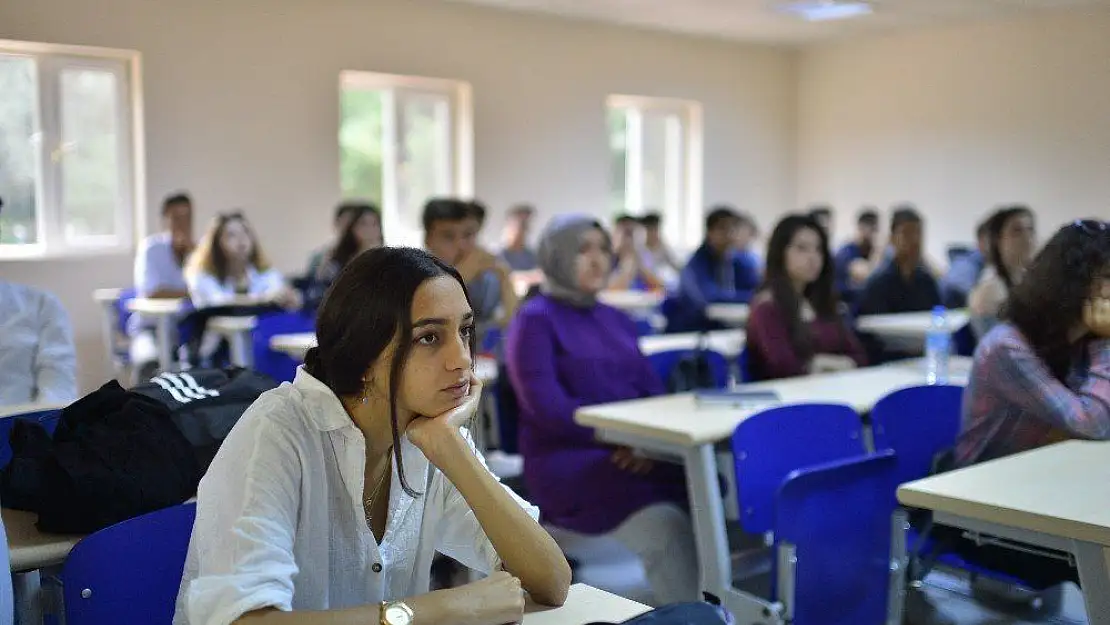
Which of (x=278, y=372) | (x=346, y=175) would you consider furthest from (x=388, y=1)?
(x=278, y=372)

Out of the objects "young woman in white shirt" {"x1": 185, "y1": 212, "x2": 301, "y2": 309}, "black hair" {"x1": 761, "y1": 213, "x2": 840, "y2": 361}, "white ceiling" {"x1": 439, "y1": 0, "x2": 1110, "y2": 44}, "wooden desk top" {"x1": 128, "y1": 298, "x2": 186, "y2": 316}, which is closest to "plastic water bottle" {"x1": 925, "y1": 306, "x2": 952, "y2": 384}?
"black hair" {"x1": 761, "y1": 213, "x2": 840, "y2": 361}

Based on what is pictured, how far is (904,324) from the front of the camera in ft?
18.5

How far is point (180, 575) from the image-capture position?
1715 millimetres

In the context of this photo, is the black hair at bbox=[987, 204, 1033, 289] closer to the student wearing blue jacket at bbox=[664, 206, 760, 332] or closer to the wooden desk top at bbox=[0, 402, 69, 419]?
the student wearing blue jacket at bbox=[664, 206, 760, 332]

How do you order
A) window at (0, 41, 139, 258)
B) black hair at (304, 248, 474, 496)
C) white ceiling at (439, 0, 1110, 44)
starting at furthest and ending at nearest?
white ceiling at (439, 0, 1110, 44), window at (0, 41, 139, 258), black hair at (304, 248, 474, 496)

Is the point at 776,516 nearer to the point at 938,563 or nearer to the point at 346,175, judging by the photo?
the point at 938,563

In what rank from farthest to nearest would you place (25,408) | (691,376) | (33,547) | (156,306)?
(156,306) → (691,376) → (25,408) → (33,547)

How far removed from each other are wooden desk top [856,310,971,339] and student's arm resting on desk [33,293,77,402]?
3.87m

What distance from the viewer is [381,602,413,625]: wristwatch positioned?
1.39 m

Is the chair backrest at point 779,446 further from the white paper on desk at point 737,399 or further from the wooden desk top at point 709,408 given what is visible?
the white paper on desk at point 737,399

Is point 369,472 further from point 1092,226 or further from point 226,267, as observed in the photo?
point 226,267

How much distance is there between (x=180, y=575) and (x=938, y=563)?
1.94m

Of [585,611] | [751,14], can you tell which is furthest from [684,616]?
[751,14]

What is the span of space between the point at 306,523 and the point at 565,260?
2.06 metres
